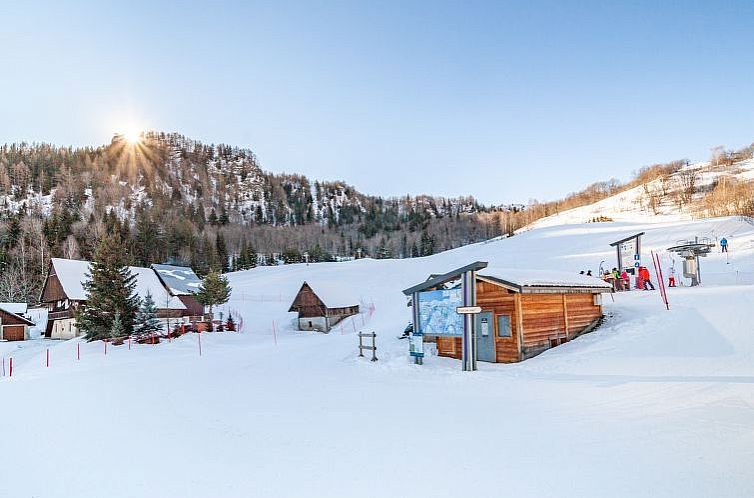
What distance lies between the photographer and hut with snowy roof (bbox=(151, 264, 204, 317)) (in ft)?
139

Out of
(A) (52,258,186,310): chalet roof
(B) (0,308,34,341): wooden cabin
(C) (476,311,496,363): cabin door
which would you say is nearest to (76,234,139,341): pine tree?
(A) (52,258,186,310): chalet roof

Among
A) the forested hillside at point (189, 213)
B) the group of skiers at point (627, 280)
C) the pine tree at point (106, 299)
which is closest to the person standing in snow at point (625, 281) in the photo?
the group of skiers at point (627, 280)

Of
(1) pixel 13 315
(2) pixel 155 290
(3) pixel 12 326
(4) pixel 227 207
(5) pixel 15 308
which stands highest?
(4) pixel 227 207

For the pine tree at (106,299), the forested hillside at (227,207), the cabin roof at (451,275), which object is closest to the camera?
the cabin roof at (451,275)

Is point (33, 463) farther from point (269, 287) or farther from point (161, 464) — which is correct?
point (269, 287)

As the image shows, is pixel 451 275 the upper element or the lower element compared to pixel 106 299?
upper

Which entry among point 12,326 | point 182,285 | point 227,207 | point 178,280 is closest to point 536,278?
point 182,285

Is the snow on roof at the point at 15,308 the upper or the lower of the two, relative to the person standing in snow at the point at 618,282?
lower

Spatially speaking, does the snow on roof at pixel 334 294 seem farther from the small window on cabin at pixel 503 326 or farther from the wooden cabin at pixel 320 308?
the small window on cabin at pixel 503 326

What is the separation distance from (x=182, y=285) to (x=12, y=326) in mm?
13450

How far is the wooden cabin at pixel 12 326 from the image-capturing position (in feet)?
118

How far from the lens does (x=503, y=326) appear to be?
1505 cm

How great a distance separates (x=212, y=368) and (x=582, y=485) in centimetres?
1442

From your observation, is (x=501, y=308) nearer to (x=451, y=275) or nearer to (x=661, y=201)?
(x=451, y=275)
